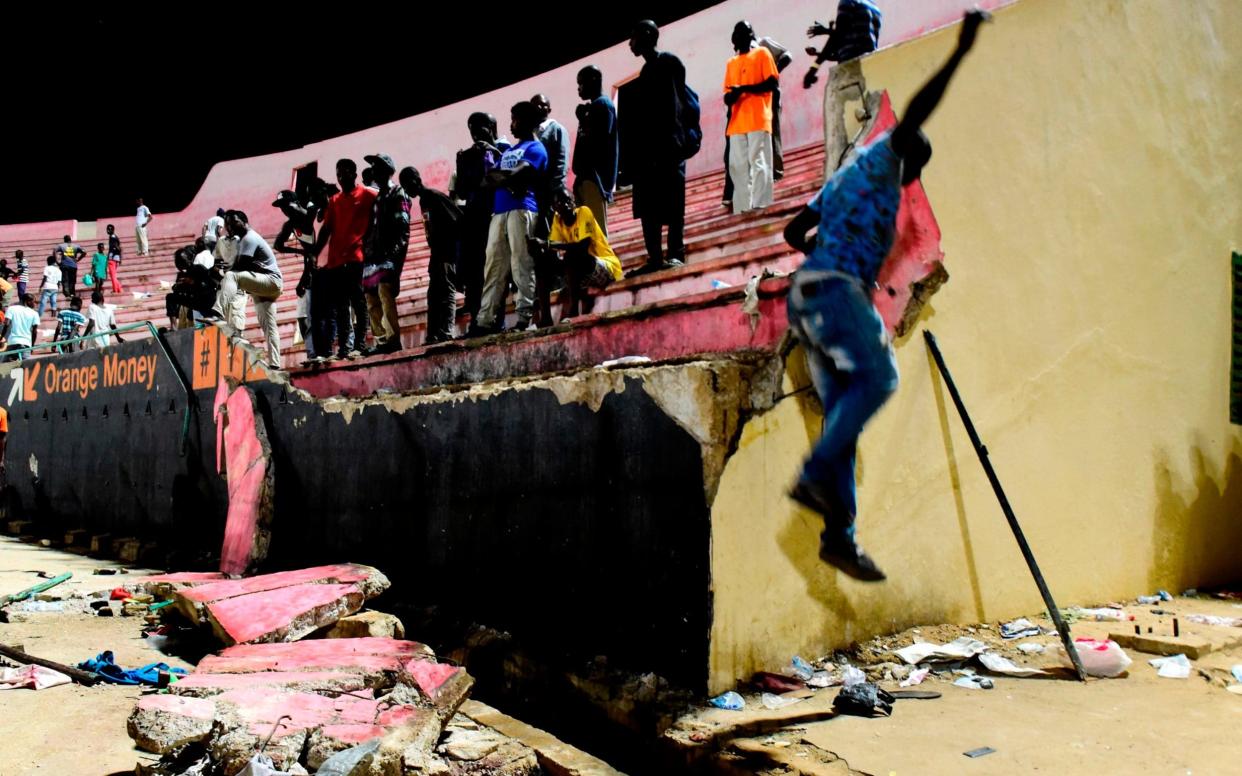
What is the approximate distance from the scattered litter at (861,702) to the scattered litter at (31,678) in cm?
328

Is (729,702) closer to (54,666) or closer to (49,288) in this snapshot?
(54,666)

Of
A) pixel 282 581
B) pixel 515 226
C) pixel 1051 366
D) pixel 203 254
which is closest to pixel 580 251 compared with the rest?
pixel 515 226

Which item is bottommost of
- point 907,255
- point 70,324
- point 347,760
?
point 347,760

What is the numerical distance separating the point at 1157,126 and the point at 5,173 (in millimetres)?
26954

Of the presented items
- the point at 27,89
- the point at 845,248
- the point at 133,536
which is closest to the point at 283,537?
the point at 133,536

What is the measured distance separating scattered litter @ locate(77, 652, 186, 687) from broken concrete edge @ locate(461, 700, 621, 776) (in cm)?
137

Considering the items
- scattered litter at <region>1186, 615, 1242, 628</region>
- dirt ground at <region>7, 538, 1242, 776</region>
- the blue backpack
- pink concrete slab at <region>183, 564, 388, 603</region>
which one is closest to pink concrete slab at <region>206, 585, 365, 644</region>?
pink concrete slab at <region>183, 564, 388, 603</region>

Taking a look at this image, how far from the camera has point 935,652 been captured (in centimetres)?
378

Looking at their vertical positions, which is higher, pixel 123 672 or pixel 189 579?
pixel 189 579

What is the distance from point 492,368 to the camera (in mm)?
5078

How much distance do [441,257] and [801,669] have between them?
12.4 ft

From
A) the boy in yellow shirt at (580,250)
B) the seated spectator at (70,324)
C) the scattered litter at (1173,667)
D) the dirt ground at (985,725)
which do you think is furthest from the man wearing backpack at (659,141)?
the seated spectator at (70,324)

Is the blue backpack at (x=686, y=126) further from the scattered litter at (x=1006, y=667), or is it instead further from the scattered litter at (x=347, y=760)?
the scattered litter at (x=347, y=760)

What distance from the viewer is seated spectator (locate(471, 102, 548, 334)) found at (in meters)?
5.56
